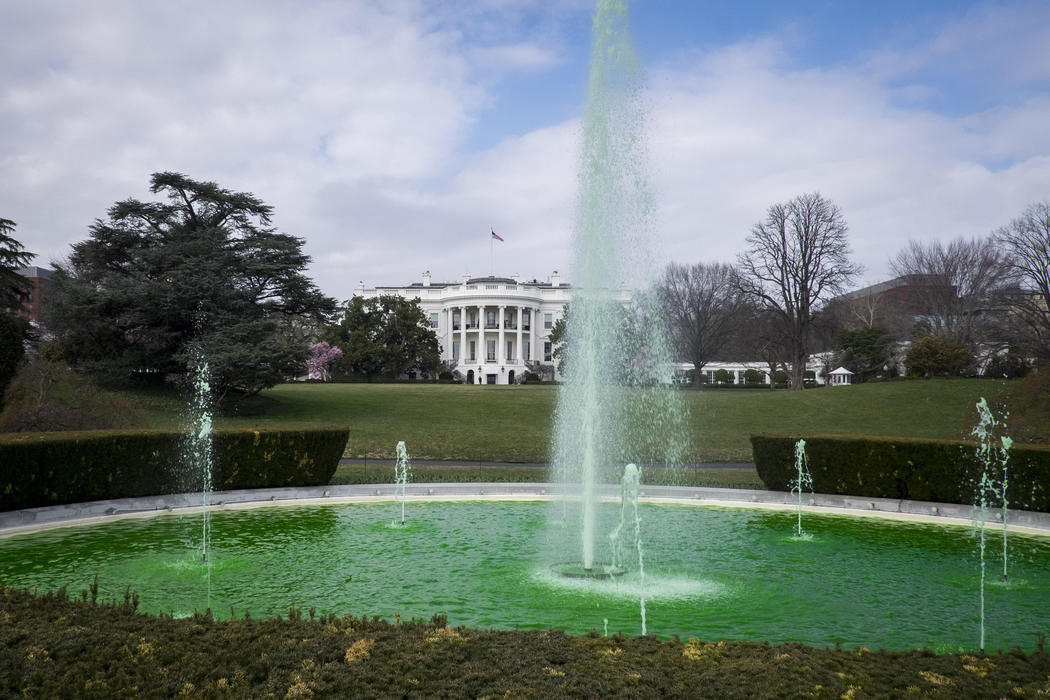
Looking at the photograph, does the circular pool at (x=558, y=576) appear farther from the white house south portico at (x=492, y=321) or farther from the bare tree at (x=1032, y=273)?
the white house south portico at (x=492, y=321)

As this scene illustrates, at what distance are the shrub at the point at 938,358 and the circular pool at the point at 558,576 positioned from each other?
31.7m

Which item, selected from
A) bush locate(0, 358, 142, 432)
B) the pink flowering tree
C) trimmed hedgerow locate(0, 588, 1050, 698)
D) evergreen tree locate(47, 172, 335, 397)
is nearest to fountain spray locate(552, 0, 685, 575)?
trimmed hedgerow locate(0, 588, 1050, 698)

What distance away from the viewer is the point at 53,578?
25.9 feet

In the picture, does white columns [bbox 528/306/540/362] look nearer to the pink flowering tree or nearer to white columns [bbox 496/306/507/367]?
white columns [bbox 496/306/507/367]

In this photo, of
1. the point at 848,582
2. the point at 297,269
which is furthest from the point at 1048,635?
the point at 297,269

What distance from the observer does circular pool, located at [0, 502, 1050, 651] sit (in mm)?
6582

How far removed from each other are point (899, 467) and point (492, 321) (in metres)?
71.1

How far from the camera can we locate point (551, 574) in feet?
26.7

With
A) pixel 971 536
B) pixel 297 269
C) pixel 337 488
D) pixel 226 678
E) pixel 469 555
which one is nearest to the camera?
pixel 226 678

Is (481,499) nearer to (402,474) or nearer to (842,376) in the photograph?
(402,474)

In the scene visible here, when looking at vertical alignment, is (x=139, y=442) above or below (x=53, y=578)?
above

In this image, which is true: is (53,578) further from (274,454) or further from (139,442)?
(274,454)

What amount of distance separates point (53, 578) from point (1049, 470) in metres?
14.8

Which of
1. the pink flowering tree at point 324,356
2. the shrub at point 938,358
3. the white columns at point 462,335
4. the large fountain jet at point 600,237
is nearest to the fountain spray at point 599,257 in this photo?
the large fountain jet at point 600,237
